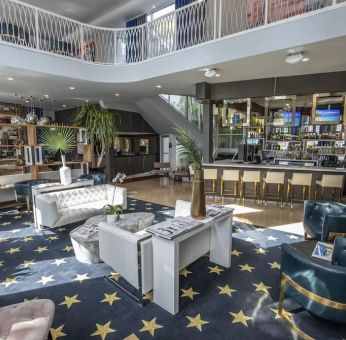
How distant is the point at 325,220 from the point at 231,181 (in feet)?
12.8

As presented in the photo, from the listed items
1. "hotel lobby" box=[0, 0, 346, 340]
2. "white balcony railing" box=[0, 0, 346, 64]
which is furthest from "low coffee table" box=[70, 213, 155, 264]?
"white balcony railing" box=[0, 0, 346, 64]

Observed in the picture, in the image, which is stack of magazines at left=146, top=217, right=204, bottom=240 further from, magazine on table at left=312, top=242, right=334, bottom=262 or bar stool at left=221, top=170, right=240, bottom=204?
bar stool at left=221, top=170, right=240, bottom=204

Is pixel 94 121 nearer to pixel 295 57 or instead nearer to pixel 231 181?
pixel 231 181

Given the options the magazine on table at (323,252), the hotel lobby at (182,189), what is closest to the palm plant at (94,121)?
the hotel lobby at (182,189)

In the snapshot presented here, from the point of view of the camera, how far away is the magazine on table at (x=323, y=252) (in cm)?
226

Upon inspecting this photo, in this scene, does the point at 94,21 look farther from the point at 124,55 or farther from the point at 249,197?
the point at 249,197

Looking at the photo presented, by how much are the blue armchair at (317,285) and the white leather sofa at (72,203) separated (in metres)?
3.48

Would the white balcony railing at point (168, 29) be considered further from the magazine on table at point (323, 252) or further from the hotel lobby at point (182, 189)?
the magazine on table at point (323, 252)

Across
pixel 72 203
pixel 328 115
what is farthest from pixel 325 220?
pixel 328 115

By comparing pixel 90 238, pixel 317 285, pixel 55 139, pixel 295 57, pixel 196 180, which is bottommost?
pixel 90 238

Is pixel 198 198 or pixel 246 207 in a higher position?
pixel 198 198

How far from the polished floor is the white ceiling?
5.90 meters

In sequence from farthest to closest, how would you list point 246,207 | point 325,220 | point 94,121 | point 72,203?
point 94,121 → point 246,207 → point 72,203 → point 325,220

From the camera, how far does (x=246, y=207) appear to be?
19.1ft
